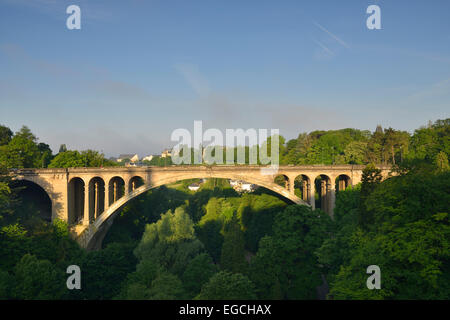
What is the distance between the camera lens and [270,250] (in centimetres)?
2548

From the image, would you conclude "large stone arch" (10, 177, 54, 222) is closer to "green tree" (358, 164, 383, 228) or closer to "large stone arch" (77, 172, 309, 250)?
"large stone arch" (77, 172, 309, 250)

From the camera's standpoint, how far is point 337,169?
42000 millimetres

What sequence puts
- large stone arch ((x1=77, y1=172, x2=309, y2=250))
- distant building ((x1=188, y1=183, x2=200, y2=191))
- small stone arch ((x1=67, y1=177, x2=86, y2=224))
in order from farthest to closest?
distant building ((x1=188, y1=183, x2=200, y2=191))
small stone arch ((x1=67, y1=177, x2=86, y2=224))
large stone arch ((x1=77, y1=172, x2=309, y2=250))

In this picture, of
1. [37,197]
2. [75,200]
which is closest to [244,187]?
[75,200]

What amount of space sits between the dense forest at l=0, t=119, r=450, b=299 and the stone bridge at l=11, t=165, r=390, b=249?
11.4 ft

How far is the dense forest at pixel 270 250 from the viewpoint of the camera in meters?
16.5

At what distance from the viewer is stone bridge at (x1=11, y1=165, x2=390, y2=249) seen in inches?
1578

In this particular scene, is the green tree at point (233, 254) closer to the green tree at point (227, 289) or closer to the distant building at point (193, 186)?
the green tree at point (227, 289)

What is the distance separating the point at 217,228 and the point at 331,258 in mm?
27598

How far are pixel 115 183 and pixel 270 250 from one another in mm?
28220

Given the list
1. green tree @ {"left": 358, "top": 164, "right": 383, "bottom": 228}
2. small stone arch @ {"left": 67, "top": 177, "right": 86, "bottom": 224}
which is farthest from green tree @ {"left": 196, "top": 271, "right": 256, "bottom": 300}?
small stone arch @ {"left": 67, "top": 177, "right": 86, "bottom": 224}

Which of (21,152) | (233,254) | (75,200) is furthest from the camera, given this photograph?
(21,152)

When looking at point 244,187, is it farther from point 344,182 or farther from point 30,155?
point 30,155

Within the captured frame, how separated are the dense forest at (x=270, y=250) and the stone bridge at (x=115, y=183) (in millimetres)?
3462
